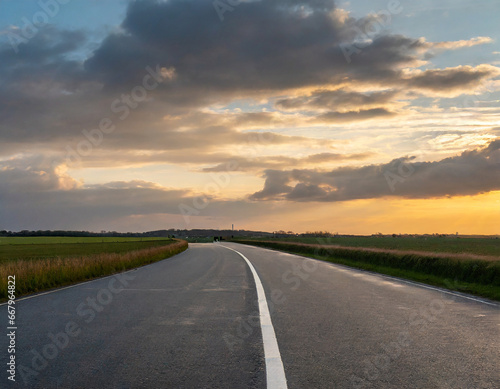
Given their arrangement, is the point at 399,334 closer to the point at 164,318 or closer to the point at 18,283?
the point at 164,318

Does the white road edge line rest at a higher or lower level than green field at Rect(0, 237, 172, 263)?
higher

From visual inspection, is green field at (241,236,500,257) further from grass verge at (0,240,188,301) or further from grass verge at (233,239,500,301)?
grass verge at (0,240,188,301)

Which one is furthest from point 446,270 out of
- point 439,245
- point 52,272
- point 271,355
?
point 439,245

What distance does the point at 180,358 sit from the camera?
5754 millimetres

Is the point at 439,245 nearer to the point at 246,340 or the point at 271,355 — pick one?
the point at 246,340

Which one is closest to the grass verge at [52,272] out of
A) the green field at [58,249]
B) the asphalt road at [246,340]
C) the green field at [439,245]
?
the asphalt road at [246,340]

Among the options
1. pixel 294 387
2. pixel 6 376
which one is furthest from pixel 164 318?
pixel 294 387

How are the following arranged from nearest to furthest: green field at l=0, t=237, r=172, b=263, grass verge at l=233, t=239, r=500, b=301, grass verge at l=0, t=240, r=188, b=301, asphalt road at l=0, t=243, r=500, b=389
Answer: asphalt road at l=0, t=243, r=500, b=389
grass verge at l=0, t=240, r=188, b=301
grass verge at l=233, t=239, r=500, b=301
green field at l=0, t=237, r=172, b=263

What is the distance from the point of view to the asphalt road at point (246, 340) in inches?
196

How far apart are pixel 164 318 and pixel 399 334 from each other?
4.23 meters

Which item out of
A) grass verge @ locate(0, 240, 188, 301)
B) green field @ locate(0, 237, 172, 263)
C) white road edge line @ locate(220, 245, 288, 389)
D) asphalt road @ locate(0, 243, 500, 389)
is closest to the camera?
white road edge line @ locate(220, 245, 288, 389)

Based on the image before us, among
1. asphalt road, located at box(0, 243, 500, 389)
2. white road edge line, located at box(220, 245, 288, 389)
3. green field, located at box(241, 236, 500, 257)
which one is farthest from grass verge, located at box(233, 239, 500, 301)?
white road edge line, located at box(220, 245, 288, 389)

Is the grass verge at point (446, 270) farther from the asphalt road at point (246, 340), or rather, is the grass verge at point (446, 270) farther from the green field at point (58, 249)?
the green field at point (58, 249)

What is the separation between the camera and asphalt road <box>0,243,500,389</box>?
4980mm
